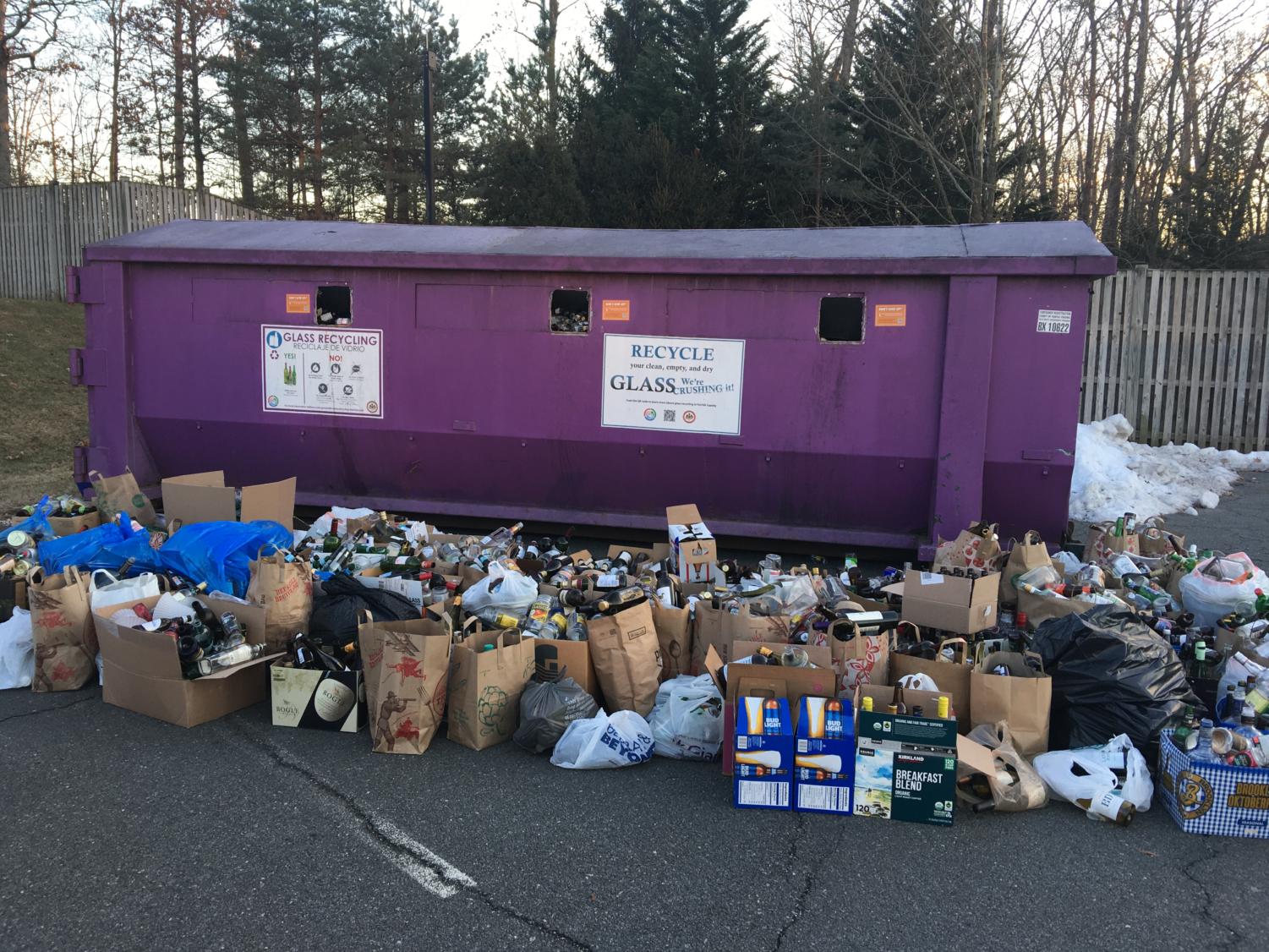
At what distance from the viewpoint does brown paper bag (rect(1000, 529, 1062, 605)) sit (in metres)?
4.74

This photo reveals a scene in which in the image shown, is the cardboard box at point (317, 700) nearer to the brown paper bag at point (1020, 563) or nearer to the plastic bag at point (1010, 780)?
the plastic bag at point (1010, 780)

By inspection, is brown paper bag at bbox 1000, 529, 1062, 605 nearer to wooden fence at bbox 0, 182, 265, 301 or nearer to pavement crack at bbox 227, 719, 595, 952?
pavement crack at bbox 227, 719, 595, 952

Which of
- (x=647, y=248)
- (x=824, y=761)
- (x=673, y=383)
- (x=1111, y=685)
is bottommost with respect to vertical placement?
→ (x=824, y=761)

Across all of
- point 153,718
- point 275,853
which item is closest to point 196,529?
point 153,718

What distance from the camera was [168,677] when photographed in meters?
3.69

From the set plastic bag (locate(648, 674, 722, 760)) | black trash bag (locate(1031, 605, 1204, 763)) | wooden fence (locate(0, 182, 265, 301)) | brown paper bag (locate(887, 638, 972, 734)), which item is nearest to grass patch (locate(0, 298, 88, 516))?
wooden fence (locate(0, 182, 265, 301))

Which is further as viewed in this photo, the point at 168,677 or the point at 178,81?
the point at 178,81

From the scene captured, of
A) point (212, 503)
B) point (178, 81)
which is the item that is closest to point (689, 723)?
point (212, 503)

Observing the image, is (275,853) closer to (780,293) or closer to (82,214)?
(780,293)

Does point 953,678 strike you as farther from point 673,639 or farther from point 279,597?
point 279,597

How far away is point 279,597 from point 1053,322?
14.9 ft

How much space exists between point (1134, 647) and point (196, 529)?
4.53 meters

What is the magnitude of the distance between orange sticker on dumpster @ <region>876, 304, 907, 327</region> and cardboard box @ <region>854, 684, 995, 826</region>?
3.13m

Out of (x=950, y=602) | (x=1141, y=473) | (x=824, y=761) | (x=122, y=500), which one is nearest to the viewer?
(x=824, y=761)
